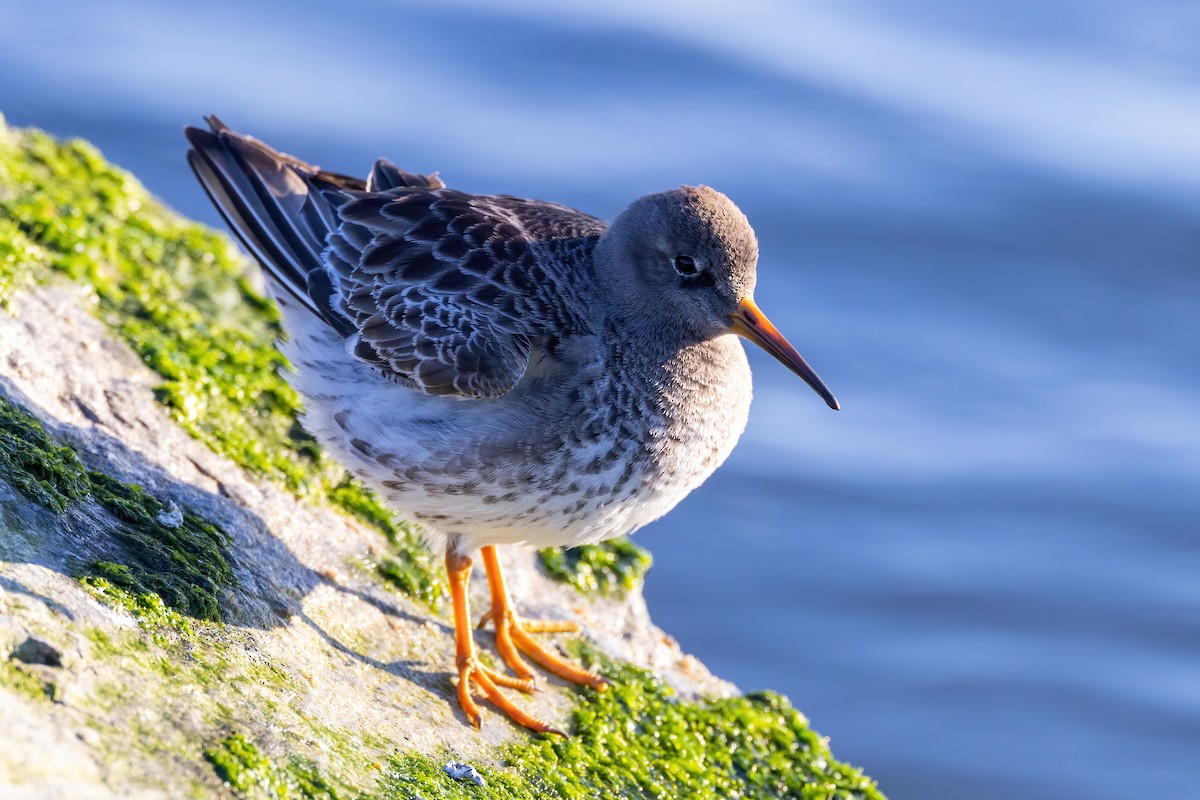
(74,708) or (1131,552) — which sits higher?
(1131,552)

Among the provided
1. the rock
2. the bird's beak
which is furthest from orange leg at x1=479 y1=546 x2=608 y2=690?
the rock

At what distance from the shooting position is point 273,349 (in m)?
7.64

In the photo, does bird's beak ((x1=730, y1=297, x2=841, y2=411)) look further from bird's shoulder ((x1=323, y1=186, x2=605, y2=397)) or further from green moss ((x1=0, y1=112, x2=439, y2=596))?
green moss ((x1=0, y1=112, x2=439, y2=596))

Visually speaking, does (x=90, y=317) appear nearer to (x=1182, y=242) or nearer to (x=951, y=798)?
(x=951, y=798)

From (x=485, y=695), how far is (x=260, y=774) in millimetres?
1843

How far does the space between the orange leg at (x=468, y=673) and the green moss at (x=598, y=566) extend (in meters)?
1.19

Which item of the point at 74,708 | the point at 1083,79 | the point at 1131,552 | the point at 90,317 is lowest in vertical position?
the point at 74,708

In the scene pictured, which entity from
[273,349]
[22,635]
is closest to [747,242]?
[273,349]

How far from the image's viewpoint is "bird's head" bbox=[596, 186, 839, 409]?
251 inches

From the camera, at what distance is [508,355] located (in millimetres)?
5977

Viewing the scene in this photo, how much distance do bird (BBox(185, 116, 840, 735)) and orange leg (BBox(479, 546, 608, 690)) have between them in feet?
0.03

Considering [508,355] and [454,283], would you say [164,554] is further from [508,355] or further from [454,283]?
[454,283]

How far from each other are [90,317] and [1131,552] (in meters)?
6.60

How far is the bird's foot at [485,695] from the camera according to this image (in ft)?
19.1
